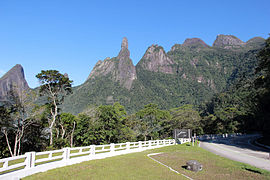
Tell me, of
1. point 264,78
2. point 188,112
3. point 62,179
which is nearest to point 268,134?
point 264,78

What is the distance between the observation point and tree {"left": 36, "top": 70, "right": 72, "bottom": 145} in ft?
99.8

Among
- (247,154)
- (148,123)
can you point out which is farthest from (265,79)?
(148,123)

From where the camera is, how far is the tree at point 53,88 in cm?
3042

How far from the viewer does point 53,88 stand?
31531 mm

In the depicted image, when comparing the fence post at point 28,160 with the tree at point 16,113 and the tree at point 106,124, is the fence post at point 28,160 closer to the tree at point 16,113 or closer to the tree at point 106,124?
the tree at point 16,113

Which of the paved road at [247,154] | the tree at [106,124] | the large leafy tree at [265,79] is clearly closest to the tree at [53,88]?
the tree at [106,124]

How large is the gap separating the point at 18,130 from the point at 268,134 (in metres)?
35.3

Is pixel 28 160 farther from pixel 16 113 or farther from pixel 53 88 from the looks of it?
pixel 53 88

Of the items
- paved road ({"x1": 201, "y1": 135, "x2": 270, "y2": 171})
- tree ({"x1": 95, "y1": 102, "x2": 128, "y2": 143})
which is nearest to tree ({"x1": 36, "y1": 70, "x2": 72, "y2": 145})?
tree ({"x1": 95, "y1": 102, "x2": 128, "y2": 143})

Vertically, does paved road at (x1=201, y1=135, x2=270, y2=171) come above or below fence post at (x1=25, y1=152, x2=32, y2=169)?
below

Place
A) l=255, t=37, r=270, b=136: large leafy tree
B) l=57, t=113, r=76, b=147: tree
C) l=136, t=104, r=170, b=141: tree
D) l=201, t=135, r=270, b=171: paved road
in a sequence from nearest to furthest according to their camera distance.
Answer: l=201, t=135, r=270, b=171: paved road < l=255, t=37, r=270, b=136: large leafy tree < l=57, t=113, r=76, b=147: tree < l=136, t=104, r=170, b=141: tree

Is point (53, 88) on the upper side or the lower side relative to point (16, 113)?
upper

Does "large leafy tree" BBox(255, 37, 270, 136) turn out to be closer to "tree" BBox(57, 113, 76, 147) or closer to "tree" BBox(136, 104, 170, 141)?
"tree" BBox(136, 104, 170, 141)

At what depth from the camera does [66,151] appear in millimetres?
→ 10500
